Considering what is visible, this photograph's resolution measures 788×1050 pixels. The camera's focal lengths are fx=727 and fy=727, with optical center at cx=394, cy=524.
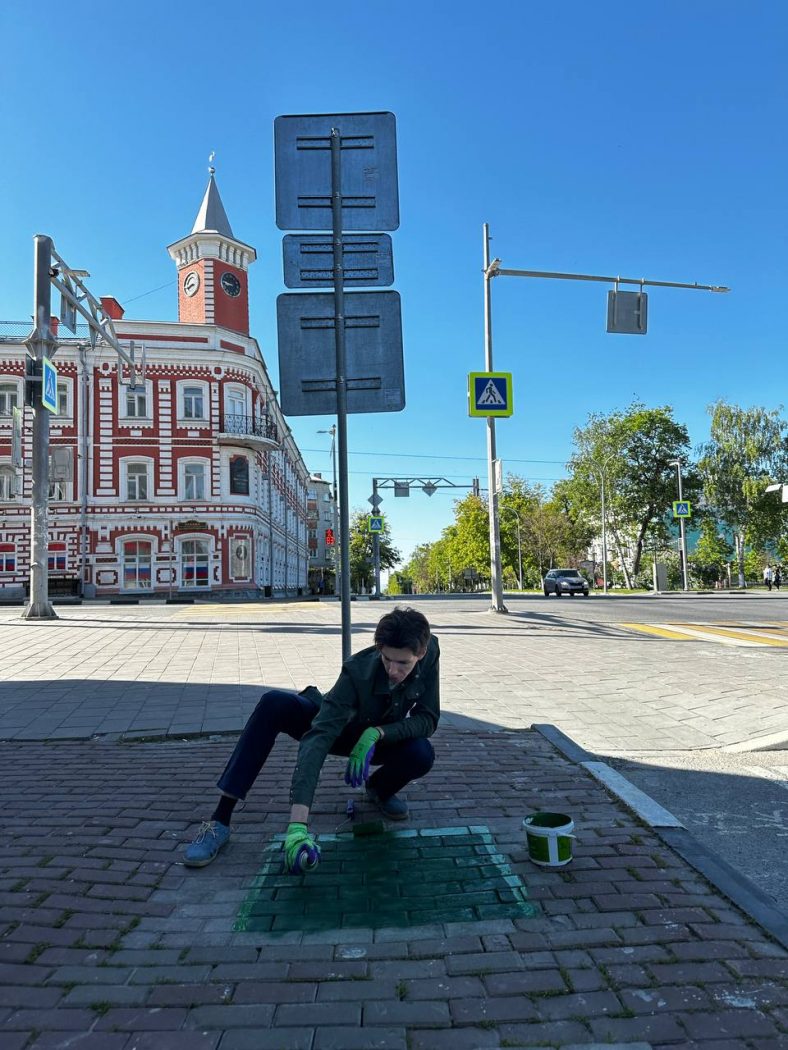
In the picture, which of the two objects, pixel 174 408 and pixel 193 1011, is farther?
pixel 174 408

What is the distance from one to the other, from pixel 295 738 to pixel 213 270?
40.7 metres

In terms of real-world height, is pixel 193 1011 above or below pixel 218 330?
below

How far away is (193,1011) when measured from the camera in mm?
2068

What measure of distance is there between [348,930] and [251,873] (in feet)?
2.17

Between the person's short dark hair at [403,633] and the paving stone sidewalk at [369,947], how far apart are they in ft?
3.00

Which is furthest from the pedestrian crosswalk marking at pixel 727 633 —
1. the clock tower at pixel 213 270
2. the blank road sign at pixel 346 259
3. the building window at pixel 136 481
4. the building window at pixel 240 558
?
the clock tower at pixel 213 270

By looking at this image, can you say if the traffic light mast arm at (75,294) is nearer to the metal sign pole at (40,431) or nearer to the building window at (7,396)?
the metal sign pole at (40,431)

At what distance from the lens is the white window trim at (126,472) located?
37.4m

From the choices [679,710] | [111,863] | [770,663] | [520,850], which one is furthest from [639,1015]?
[770,663]

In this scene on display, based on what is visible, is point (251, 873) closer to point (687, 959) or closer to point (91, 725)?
point (687, 959)

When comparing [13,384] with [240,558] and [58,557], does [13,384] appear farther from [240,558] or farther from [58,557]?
[240,558]

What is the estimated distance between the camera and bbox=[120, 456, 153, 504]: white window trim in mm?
37438

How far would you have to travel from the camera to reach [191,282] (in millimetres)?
40594

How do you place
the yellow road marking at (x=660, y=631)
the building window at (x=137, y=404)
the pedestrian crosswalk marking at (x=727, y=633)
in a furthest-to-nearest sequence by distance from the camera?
the building window at (x=137, y=404) → the yellow road marking at (x=660, y=631) → the pedestrian crosswalk marking at (x=727, y=633)
